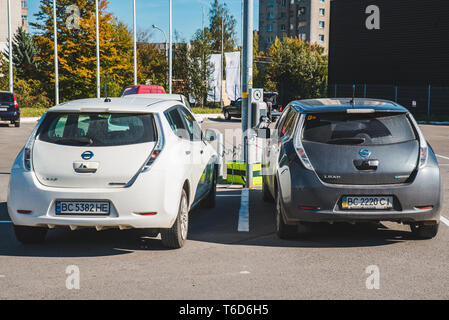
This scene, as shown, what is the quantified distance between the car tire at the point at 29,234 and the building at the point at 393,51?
132ft

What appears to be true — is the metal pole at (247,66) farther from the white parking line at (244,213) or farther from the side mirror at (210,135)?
the side mirror at (210,135)

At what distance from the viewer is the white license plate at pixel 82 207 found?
575 centimetres

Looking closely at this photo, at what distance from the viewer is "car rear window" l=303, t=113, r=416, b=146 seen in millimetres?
6348

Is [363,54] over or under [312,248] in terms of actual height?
over

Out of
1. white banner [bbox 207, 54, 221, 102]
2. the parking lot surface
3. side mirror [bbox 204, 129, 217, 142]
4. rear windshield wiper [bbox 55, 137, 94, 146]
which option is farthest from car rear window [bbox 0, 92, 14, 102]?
white banner [bbox 207, 54, 221, 102]

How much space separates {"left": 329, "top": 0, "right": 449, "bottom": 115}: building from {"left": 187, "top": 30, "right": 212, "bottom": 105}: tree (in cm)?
1127

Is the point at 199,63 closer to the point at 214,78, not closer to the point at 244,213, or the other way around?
the point at 214,78

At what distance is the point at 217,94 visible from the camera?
51938mm

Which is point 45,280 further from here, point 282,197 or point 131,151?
point 282,197

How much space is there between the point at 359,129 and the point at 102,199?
9.34 feet

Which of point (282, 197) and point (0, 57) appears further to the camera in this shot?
point (0, 57)

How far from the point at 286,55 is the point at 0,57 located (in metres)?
28.5

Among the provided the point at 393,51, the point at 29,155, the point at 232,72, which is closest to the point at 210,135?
the point at 29,155
